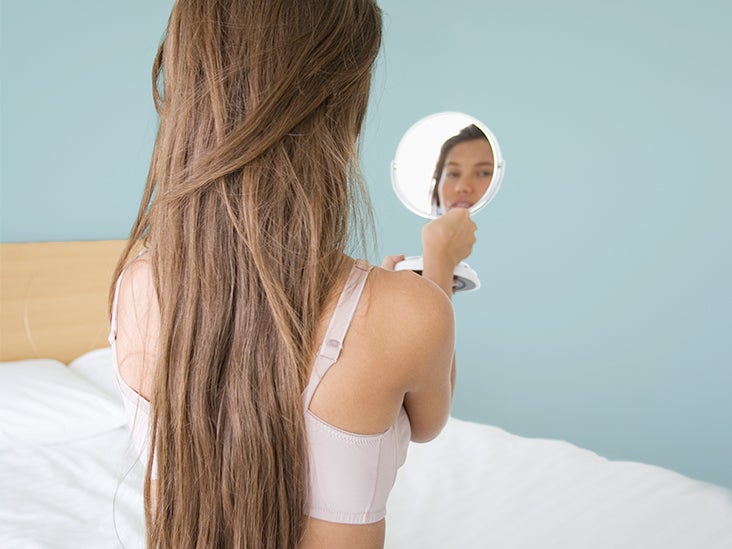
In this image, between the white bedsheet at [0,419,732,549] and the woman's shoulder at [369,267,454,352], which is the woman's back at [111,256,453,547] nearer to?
the woman's shoulder at [369,267,454,352]

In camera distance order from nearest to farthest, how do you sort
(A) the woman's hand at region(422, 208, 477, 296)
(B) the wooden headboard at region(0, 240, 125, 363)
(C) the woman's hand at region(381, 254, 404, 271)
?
(A) the woman's hand at region(422, 208, 477, 296) → (C) the woman's hand at region(381, 254, 404, 271) → (B) the wooden headboard at region(0, 240, 125, 363)

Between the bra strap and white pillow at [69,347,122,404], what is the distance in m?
1.33

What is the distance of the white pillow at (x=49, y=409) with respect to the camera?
5.58ft

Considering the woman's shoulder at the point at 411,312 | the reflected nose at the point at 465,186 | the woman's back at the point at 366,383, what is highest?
the reflected nose at the point at 465,186

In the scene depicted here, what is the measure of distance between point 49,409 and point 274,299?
125cm

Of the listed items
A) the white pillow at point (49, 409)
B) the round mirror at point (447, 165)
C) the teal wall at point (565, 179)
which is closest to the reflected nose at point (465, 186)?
the round mirror at point (447, 165)

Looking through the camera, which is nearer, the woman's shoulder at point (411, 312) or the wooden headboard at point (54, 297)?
the woman's shoulder at point (411, 312)

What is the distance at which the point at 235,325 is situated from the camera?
0.78m

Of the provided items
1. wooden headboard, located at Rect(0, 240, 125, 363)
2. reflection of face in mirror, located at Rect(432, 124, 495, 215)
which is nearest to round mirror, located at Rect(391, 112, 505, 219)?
reflection of face in mirror, located at Rect(432, 124, 495, 215)

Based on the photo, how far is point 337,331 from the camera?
77 cm

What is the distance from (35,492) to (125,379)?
0.75 meters

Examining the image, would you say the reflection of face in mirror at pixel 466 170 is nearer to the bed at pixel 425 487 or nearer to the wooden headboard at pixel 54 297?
the bed at pixel 425 487

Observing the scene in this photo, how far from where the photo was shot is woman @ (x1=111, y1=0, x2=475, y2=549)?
759 millimetres

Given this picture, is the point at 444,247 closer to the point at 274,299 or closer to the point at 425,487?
the point at 274,299
